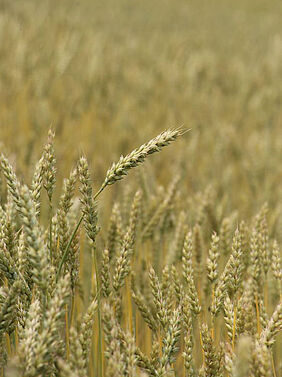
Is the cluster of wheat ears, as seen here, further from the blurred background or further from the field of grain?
the blurred background

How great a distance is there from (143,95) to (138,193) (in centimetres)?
313

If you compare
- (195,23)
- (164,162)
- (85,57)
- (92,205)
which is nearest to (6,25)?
(85,57)

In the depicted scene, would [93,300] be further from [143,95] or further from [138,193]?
[143,95]

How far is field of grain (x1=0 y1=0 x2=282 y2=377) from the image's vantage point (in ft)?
2.84

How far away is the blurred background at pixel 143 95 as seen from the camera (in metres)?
2.89

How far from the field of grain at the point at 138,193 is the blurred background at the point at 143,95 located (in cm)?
2

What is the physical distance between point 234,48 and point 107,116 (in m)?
4.25

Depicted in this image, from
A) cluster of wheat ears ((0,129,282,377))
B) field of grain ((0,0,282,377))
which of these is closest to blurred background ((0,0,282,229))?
field of grain ((0,0,282,377))

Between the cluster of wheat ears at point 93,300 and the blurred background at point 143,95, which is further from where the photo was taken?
the blurred background at point 143,95

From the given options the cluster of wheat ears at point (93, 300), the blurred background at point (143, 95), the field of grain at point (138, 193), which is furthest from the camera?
the blurred background at point (143, 95)

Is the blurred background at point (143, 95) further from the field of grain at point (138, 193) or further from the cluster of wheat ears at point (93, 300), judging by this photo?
the cluster of wheat ears at point (93, 300)

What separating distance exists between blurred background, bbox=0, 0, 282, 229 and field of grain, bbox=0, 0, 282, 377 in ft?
0.07

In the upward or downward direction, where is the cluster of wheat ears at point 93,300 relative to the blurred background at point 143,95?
downward

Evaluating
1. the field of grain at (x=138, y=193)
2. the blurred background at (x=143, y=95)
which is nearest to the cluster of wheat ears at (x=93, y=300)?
the field of grain at (x=138, y=193)
